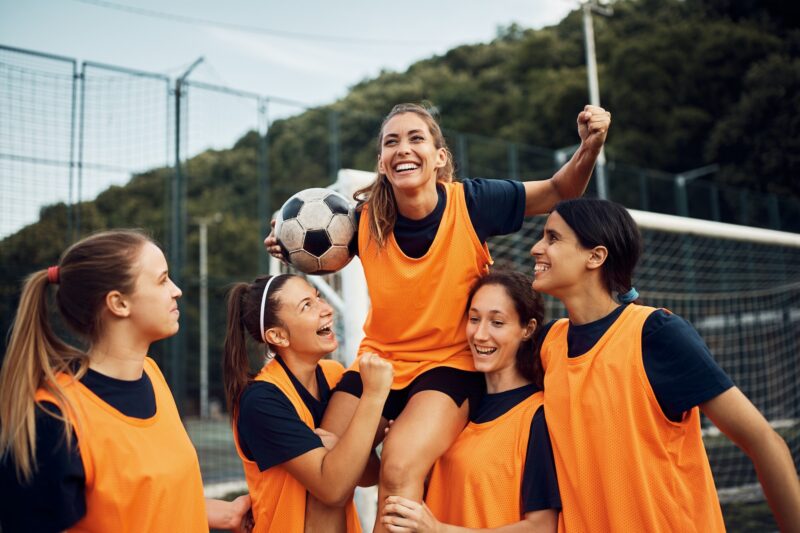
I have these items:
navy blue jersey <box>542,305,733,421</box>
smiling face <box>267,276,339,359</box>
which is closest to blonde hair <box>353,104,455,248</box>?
smiling face <box>267,276,339,359</box>

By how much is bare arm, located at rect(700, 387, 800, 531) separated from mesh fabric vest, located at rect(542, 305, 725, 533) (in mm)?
141

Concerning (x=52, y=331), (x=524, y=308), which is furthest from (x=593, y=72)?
(x=52, y=331)

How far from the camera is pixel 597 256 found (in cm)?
250

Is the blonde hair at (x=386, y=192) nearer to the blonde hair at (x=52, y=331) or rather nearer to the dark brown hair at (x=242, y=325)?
the dark brown hair at (x=242, y=325)

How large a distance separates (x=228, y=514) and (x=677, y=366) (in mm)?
1677

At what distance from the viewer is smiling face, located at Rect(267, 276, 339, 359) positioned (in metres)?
2.76

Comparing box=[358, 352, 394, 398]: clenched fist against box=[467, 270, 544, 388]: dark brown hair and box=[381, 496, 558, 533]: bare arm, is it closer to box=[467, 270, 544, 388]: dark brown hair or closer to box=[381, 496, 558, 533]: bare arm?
box=[381, 496, 558, 533]: bare arm

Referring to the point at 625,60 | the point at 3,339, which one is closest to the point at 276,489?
the point at 3,339

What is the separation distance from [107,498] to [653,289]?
51.7 feet

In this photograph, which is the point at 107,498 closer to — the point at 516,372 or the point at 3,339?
the point at 516,372

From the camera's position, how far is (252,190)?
20375 millimetres

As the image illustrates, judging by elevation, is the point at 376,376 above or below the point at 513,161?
below

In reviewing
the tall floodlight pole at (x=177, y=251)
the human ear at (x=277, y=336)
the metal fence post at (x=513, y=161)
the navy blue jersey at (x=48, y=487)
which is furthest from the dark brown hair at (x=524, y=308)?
the metal fence post at (x=513, y=161)

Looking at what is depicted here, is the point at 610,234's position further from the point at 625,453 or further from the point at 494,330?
the point at 625,453
